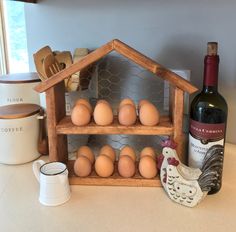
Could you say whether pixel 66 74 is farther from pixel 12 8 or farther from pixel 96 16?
pixel 12 8

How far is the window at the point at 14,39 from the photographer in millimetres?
1435

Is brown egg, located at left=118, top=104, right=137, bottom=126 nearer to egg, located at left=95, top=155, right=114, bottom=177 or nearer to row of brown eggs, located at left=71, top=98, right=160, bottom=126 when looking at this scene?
row of brown eggs, located at left=71, top=98, right=160, bottom=126

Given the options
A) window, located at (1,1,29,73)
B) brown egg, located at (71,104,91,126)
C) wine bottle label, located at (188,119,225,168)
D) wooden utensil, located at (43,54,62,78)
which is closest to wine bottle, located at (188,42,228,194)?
wine bottle label, located at (188,119,225,168)

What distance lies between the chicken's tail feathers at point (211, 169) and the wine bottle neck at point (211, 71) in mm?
136

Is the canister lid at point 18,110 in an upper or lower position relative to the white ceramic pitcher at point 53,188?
upper

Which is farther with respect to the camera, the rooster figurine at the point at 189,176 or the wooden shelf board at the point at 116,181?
the wooden shelf board at the point at 116,181

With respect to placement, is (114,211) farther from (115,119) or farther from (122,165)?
(115,119)

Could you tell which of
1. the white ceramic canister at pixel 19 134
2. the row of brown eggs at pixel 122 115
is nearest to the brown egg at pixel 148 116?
the row of brown eggs at pixel 122 115

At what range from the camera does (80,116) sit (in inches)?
27.9

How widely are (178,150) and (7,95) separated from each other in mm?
578

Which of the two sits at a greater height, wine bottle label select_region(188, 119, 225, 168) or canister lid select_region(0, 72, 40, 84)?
canister lid select_region(0, 72, 40, 84)

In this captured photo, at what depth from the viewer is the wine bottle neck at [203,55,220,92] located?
63 cm

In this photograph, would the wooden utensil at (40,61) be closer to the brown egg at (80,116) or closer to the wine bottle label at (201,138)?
the brown egg at (80,116)

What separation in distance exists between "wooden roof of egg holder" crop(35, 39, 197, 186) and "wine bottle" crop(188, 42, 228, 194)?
0.11ft
